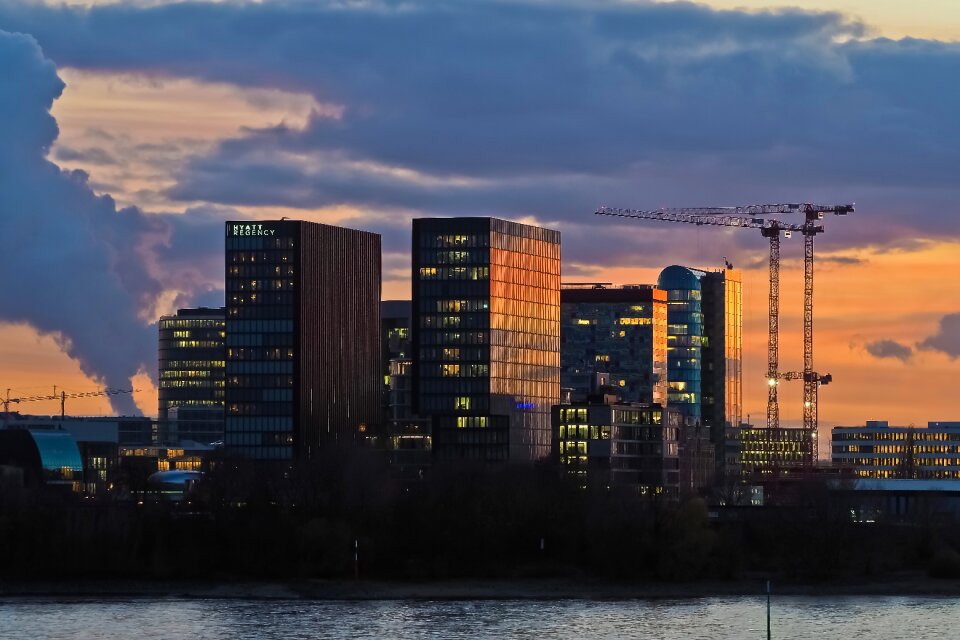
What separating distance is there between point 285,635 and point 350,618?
17207 mm

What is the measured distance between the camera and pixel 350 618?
188 meters

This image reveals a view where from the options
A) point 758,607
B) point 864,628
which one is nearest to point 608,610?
point 758,607

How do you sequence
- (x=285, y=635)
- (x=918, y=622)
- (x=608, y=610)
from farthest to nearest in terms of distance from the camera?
(x=608, y=610)
(x=918, y=622)
(x=285, y=635)

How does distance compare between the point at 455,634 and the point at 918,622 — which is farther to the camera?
the point at 918,622

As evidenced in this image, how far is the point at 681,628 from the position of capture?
582ft

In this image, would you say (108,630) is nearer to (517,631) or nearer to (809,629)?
(517,631)

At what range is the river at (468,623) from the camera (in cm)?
17188

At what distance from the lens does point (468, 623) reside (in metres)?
182

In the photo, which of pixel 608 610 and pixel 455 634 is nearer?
pixel 455 634

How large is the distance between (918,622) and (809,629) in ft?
46.0

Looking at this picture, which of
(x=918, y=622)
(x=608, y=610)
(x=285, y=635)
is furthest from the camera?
(x=608, y=610)

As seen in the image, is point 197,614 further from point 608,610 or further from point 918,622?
point 918,622

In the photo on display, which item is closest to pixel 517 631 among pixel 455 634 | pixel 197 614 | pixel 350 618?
pixel 455 634

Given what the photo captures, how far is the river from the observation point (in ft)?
564
